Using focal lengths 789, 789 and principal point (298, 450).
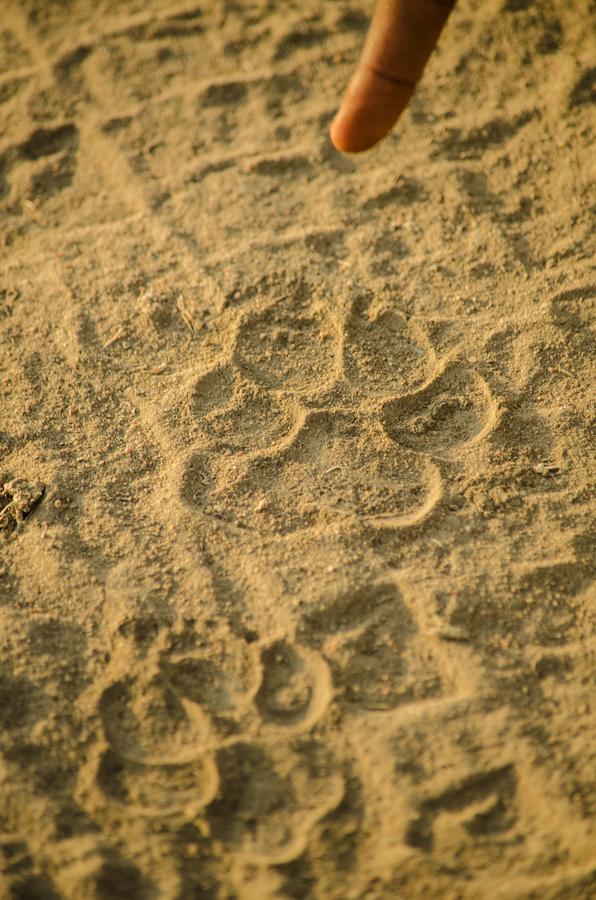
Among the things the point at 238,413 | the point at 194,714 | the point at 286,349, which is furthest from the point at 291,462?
the point at 194,714

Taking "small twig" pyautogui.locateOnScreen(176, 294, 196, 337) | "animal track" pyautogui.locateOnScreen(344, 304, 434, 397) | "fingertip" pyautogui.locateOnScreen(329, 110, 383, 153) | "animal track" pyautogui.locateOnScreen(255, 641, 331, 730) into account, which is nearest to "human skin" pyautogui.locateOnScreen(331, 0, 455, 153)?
"fingertip" pyautogui.locateOnScreen(329, 110, 383, 153)

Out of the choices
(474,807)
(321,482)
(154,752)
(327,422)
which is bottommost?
(474,807)

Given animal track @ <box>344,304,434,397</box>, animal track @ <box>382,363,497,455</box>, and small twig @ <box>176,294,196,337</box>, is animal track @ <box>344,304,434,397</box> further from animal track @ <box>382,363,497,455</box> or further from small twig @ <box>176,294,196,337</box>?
small twig @ <box>176,294,196,337</box>

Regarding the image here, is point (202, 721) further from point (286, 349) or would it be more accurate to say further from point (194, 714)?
point (286, 349)

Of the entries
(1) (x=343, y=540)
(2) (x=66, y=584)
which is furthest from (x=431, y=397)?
(2) (x=66, y=584)

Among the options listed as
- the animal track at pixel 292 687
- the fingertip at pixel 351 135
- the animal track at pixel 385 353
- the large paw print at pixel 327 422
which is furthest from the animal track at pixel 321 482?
the fingertip at pixel 351 135

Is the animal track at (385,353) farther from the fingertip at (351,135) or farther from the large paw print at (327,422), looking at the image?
the fingertip at (351,135)
